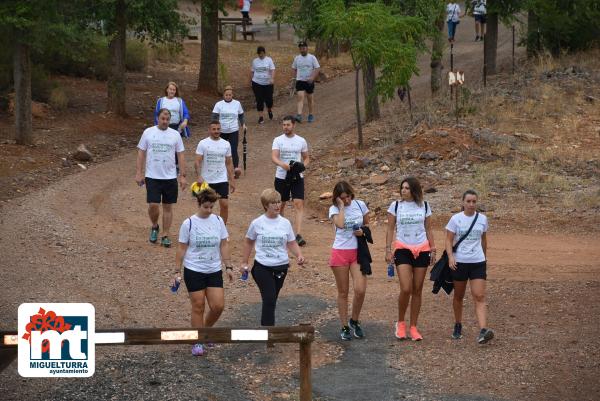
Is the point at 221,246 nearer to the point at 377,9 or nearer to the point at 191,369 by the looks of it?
Result: the point at 191,369

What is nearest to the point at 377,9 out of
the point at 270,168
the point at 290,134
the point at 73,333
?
the point at 270,168

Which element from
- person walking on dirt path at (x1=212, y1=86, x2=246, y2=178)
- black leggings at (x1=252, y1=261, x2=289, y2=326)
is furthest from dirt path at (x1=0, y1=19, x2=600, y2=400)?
person walking on dirt path at (x1=212, y1=86, x2=246, y2=178)

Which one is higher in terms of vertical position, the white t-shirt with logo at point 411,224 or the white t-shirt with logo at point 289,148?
the white t-shirt with logo at point 289,148

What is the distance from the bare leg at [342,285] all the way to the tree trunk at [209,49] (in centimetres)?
1643

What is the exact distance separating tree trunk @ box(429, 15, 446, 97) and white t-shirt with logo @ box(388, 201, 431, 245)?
13848 mm

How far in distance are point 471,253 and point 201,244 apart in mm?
2809

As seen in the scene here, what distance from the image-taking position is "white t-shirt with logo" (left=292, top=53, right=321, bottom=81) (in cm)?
2392

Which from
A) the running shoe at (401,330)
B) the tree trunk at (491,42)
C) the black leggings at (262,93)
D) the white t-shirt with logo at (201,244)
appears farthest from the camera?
the tree trunk at (491,42)

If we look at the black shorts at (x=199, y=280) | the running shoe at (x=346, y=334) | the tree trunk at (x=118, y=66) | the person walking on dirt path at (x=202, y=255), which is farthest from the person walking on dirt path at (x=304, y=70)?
the black shorts at (x=199, y=280)

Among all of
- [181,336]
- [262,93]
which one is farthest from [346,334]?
[262,93]

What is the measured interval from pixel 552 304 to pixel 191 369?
4551 mm

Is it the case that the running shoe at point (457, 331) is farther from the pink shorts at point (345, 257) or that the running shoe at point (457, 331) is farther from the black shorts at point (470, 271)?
the pink shorts at point (345, 257)

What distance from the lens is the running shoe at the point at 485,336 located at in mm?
11352

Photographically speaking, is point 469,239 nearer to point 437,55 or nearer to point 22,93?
point 22,93
